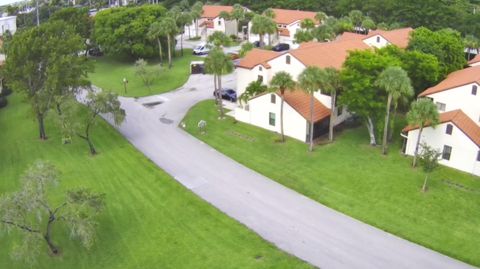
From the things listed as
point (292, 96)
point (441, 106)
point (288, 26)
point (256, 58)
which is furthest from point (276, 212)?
point (288, 26)

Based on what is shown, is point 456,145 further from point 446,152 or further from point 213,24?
point 213,24

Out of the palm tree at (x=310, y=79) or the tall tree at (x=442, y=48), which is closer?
the palm tree at (x=310, y=79)

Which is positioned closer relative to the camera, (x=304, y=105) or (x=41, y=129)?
(x=304, y=105)

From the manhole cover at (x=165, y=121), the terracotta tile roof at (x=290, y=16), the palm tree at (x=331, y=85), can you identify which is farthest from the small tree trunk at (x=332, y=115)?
the terracotta tile roof at (x=290, y=16)

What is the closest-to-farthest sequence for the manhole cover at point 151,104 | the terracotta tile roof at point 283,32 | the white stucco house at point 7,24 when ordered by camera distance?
1. the manhole cover at point 151,104
2. the terracotta tile roof at point 283,32
3. the white stucco house at point 7,24

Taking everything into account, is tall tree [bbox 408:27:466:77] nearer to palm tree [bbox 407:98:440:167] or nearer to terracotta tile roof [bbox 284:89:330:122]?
terracotta tile roof [bbox 284:89:330:122]

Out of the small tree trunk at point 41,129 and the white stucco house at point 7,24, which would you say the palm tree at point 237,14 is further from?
the small tree trunk at point 41,129

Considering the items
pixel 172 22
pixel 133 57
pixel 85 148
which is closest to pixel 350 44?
pixel 172 22

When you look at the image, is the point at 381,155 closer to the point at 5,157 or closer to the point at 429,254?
the point at 429,254
